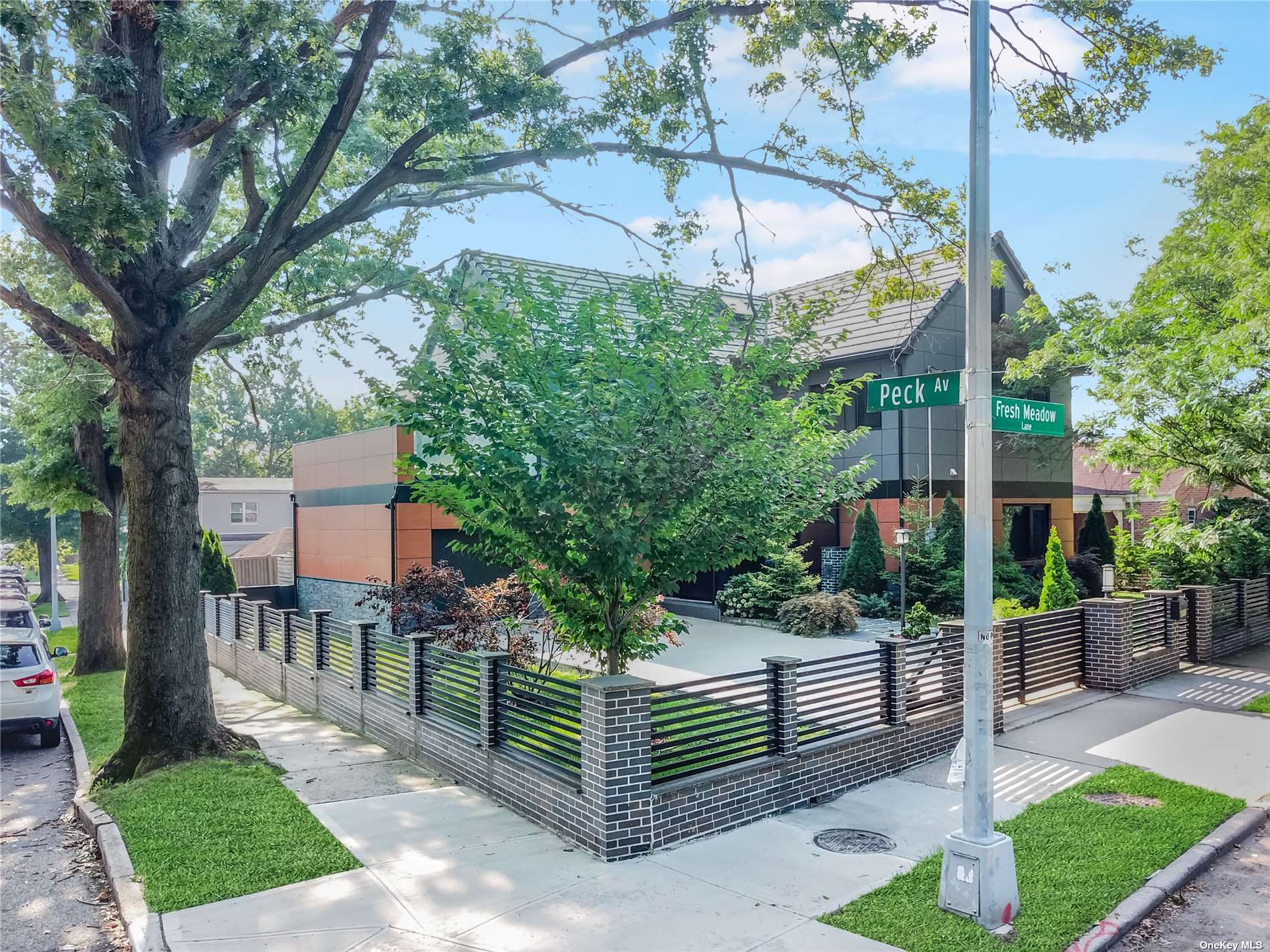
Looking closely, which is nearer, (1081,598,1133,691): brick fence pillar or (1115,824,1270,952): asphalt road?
(1115,824,1270,952): asphalt road

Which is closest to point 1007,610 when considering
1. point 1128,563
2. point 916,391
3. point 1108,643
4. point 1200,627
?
point 1200,627

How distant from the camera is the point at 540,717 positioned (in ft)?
26.2

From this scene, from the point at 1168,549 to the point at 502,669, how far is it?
53.5ft

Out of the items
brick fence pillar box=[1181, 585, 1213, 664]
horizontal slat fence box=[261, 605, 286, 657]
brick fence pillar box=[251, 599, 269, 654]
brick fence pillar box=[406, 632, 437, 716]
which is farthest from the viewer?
brick fence pillar box=[251, 599, 269, 654]

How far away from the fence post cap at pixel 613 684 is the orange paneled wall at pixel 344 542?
12.9 m

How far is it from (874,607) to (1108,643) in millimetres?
8275

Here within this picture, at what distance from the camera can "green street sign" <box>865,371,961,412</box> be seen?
616cm

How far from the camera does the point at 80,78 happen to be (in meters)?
9.16

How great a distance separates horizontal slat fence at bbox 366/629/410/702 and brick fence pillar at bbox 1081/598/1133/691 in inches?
388

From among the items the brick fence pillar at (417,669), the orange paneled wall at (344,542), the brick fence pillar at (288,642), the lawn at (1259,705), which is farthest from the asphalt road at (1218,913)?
the orange paneled wall at (344,542)

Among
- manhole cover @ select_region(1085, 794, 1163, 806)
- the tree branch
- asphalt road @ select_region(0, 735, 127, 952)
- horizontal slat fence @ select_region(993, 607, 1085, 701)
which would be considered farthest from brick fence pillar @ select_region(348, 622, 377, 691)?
manhole cover @ select_region(1085, 794, 1163, 806)

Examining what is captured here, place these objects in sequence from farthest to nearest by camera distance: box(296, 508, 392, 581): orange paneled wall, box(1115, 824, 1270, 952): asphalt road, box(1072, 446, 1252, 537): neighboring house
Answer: box(1072, 446, 1252, 537): neighboring house
box(296, 508, 392, 581): orange paneled wall
box(1115, 824, 1270, 952): asphalt road

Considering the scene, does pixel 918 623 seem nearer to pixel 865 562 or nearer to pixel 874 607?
pixel 874 607

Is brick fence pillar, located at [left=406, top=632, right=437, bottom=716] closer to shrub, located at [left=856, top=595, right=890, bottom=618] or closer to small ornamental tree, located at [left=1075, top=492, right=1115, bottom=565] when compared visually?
shrub, located at [left=856, top=595, right=890, bottom=618]
